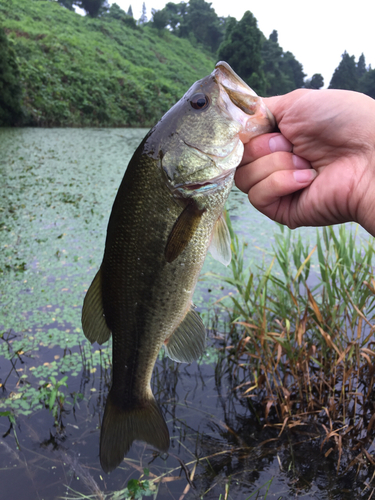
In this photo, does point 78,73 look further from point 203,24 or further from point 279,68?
point 279,68

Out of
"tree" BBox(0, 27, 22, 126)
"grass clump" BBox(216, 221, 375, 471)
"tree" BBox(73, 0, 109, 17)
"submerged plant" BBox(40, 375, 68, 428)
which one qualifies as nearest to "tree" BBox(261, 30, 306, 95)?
"tree" BBox(73, 0, 109, 17)

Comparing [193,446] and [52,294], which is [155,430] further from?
[52,294]

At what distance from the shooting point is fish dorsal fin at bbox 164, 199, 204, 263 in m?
1.45

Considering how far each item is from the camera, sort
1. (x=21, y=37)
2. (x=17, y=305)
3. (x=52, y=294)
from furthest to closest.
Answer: (x=21, y=37) → (x=52, y=294) → (x=17, y=305)

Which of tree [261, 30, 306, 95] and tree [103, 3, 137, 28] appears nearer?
tree [103, 3, 137, 28]

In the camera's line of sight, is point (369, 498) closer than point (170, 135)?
No

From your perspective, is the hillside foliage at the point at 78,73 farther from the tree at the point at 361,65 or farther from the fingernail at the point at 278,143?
the tree at the point at 361,65

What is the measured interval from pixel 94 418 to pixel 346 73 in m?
74.9

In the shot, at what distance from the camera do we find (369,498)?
7.35 ft

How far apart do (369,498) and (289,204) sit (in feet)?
5.88

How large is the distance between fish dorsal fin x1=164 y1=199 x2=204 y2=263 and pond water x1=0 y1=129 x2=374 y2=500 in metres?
1.47

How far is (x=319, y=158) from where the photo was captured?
1695 mm

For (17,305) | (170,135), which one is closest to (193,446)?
(170,135)

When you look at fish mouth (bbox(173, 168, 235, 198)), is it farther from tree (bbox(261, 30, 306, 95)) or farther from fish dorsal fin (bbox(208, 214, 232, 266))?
tree (bbox(261, 30, 306, 95))
